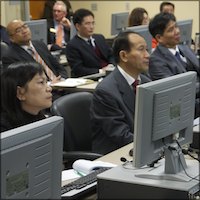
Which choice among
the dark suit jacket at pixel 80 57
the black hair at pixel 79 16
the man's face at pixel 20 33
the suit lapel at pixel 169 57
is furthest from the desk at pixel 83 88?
the black hair at pixel 79 16

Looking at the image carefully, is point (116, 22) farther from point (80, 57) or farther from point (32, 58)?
point (32, 58)

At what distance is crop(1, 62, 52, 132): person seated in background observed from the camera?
2.77 m

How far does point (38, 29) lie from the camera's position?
19.0 feet

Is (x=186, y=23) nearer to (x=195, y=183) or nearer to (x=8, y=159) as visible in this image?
(x=195, y=183)

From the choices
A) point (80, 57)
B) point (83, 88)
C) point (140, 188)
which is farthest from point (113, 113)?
point (80, 57)

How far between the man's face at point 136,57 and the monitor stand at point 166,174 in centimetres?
113

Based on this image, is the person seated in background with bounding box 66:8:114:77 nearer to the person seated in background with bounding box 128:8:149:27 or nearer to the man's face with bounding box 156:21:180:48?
the person seated in background with bounding box 128:8:149:27

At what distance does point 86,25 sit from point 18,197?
466 cm

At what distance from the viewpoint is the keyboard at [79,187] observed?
7.41 feet

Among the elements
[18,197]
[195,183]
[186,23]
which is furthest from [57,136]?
[186,23]

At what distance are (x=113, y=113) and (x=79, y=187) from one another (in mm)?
900

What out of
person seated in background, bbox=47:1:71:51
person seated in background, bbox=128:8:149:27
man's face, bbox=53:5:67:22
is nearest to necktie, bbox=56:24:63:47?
person seated in background, bbox=47:1:71:51

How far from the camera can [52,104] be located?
314 cm

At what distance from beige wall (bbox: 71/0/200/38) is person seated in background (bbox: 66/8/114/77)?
3455mm
